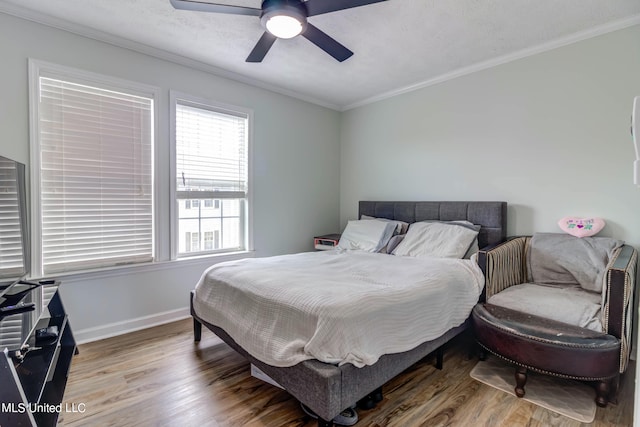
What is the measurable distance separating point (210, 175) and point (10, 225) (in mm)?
1714

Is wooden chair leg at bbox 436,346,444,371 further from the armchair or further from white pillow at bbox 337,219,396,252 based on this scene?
white pillow at bbox 337,219,396,252

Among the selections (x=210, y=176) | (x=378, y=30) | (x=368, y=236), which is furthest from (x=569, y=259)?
(x=210, y=176)

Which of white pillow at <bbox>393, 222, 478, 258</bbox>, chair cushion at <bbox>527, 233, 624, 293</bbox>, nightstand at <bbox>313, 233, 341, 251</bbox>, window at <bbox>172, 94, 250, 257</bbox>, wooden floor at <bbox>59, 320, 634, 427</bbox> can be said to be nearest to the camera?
wooden floor at <bbox>59, 320, 634, 427</bbox>

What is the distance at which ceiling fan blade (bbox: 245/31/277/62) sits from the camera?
2.08 metres

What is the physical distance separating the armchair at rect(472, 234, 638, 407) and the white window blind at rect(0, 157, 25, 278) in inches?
114

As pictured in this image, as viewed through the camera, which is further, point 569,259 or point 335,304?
point 569,259

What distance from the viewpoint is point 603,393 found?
1748mm

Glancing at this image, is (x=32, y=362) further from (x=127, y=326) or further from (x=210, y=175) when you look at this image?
(x=210, y=175)

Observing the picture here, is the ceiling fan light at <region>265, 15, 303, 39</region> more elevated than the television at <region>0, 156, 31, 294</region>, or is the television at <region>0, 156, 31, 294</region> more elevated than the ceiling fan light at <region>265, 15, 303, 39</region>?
the ceiling fan light at <region>265, 15, 303, 39</region>

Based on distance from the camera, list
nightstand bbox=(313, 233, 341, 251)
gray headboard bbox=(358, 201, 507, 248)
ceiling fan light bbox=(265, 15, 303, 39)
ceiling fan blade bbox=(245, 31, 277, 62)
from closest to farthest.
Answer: ceiling fan light bbox=(265, 15, 303, 39)
ceiling fan blade bbox=(245, 31, 277, 62)
gray headboard bbox=(358, 201, 507, 248)
nightstand bbox=(313, 233, 341, 251)

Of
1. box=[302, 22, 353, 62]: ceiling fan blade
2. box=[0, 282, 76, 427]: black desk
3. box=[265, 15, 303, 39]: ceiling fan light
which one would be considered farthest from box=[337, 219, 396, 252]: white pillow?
box=[0, 282, 76, 427]: black desk

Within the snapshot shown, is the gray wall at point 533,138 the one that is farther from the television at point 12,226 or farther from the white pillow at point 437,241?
the television at point 12,226

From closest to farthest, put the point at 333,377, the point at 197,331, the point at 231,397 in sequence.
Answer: the point at 333,377, the point at 231,397, the point at 197,331

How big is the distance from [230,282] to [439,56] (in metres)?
2.76
